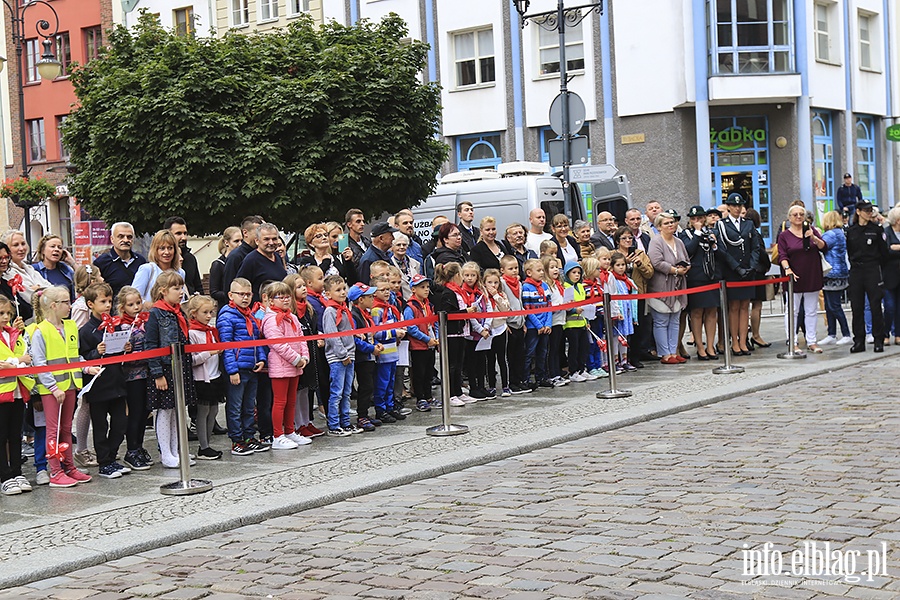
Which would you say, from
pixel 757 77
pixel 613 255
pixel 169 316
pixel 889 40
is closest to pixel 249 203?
pixel 613 255

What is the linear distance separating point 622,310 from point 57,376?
8.13m

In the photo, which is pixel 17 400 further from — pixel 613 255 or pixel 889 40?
pixel 889 40

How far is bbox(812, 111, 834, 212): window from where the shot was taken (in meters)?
37.8

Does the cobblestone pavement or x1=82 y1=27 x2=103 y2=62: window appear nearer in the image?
the cobblestone pavement

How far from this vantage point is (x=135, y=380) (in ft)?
34.6

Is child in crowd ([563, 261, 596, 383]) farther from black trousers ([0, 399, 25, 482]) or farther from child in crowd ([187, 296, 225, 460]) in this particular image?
black trousers ([0, 399, 25, 482])

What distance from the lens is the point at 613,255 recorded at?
16.3 meters

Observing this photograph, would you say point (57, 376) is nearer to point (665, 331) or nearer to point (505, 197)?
point (665, 331)

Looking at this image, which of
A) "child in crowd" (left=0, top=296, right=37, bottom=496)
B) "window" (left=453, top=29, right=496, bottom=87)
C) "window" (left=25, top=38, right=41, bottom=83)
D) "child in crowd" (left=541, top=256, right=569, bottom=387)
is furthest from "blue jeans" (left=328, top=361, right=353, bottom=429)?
"window" (left=25, top=38, right=41, bottom=83)

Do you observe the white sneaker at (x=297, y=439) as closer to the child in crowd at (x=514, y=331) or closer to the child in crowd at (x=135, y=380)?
the child in crowd at (x=135, y=380)

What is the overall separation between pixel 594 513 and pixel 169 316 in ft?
14.3

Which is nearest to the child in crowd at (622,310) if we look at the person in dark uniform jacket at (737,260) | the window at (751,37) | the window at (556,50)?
the person in dark uniform jacket at (737,260)

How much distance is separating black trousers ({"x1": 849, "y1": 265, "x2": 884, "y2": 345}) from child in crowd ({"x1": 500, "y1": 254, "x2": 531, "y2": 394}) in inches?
220

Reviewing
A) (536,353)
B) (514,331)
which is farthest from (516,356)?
(536,353)
